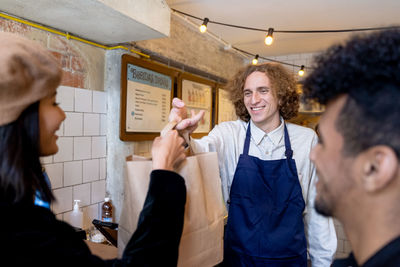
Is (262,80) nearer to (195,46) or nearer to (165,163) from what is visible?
(165,163)

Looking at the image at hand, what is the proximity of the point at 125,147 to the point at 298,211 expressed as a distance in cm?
140

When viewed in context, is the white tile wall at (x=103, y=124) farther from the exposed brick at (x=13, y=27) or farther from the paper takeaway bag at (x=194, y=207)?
the paper takeaway bag at (x=194, y=207)

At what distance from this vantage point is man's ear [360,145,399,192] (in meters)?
0.59

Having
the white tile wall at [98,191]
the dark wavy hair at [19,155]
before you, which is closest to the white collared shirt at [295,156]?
the dark wavy hair at [19,155]

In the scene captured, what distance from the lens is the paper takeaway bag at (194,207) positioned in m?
0.92

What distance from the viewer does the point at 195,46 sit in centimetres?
331

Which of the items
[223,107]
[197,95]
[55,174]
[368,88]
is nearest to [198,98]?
[197,95]

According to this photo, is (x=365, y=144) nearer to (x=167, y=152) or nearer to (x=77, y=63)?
(x=167, y=152)

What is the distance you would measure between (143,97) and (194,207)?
159 centimetres

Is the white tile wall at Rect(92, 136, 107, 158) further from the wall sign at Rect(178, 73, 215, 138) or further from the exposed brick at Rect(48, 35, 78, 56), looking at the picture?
the wall sign at Rect(178, 73, 215, 138)

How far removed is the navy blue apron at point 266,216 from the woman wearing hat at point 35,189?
2.08 feet

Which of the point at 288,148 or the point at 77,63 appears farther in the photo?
the point at 77,63

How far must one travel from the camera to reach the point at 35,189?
2.57 ft

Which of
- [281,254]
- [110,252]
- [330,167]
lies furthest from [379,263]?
[110,252]
